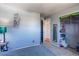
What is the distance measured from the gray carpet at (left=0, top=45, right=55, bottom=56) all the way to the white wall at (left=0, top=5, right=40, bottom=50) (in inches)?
3.0

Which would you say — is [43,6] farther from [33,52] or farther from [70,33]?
[33,52]

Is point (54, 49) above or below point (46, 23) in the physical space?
below

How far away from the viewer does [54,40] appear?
94.3 inches

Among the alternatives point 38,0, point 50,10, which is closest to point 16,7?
point 38,0

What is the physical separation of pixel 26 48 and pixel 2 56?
438mm

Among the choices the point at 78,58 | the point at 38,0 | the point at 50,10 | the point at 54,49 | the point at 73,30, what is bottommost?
the point at 78,58

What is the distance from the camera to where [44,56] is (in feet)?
7.63

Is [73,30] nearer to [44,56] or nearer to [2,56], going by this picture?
[44,56]

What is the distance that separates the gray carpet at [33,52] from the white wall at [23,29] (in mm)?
75

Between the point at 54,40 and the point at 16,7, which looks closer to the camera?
the point at 16,7

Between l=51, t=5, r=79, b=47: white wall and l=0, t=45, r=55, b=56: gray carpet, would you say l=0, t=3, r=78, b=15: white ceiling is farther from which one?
l=0, t=45, r=55, b=56: gray carpet

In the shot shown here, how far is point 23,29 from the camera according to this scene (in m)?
2.32

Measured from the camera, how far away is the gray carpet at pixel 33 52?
2291 millimetres

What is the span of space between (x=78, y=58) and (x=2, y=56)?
133 centimetres
